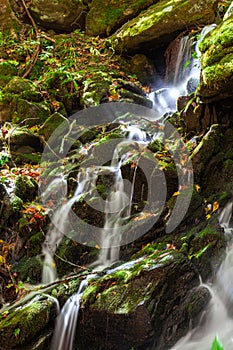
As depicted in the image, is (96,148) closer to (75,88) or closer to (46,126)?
(46,126)

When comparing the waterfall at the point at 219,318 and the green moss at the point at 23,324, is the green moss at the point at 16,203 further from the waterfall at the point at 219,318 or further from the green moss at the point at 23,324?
the waterfall at the point at 219,318

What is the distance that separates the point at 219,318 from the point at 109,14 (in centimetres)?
946

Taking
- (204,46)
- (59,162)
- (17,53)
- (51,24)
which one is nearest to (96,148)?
(59,162)

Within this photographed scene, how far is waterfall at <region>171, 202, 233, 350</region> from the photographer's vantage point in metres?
3.48

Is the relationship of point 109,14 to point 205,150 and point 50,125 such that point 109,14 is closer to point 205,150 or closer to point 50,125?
point 50,125

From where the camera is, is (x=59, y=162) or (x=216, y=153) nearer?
(x=216, y=153)

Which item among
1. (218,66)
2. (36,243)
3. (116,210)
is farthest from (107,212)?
(218,66)

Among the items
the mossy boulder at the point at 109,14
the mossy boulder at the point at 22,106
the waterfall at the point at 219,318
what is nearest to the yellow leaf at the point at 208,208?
the waterfall at the point at 219,318

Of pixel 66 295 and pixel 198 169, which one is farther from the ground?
pixel 198 169

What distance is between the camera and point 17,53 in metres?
9.82

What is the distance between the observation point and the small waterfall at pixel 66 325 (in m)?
3.64

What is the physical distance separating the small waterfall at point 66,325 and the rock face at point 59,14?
9.36 meters

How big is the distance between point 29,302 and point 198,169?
2.92 meters

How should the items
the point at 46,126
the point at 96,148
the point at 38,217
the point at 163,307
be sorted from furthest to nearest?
the point at 46,126
the point at 96,148
the point at 38,217
the point at 163,307
